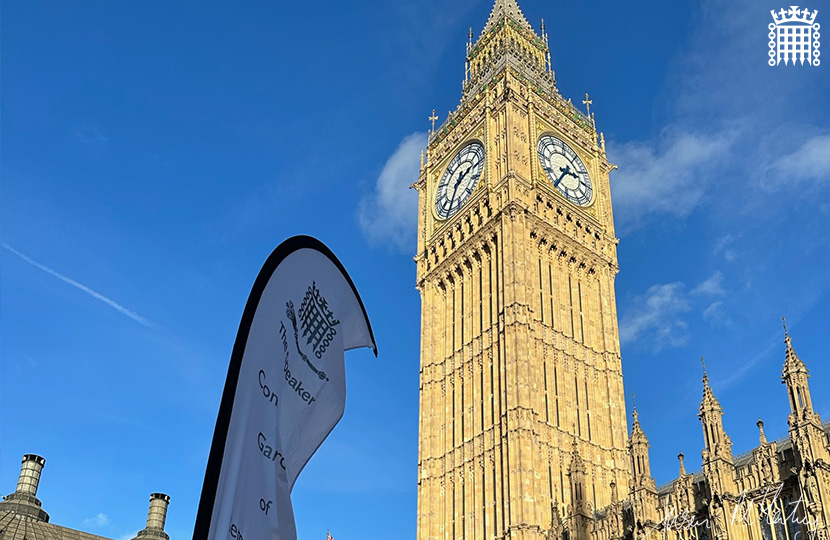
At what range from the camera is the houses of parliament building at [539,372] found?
1302 inches

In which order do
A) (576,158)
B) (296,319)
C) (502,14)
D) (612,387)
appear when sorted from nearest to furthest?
1. (296,319)
2. (612,387)
3. (576,158)
4. (502,14)

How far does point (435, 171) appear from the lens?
63000mm

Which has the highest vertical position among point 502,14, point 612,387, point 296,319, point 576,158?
point 502,14

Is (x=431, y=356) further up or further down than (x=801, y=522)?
further up

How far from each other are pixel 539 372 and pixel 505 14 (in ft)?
127

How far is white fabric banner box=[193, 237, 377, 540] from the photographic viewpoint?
6.09 metres

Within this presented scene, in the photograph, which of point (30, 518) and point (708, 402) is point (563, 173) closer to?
point (708, 402)

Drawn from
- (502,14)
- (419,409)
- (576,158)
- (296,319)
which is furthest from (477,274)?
(296,319)

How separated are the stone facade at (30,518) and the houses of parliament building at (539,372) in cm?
1942

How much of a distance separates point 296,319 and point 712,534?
3122 centimetres

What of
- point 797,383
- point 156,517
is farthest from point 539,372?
point 156,517

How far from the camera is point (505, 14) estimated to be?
234 feet

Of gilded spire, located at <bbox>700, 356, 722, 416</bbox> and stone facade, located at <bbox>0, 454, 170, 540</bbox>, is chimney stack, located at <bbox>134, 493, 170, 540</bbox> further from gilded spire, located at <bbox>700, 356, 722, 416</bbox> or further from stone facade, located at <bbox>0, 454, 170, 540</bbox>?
gilded spire, located at <bbox>700, 356, 722, 416</bbox>

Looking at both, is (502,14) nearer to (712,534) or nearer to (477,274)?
(477,274)
